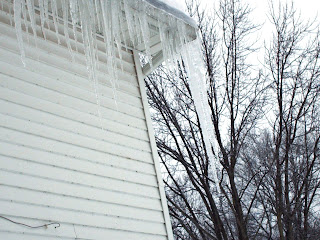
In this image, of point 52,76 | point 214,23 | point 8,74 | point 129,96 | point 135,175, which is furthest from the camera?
point 214,23

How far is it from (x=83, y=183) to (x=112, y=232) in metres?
0.44

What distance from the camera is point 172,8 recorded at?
11.6 feet

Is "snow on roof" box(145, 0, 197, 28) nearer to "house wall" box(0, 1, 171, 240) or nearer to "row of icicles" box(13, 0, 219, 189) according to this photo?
"row of icicles" box(13, 0, 219, 189)

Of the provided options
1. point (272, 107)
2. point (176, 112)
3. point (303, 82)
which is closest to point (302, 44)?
point (303, 82)

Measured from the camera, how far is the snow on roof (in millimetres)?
3326

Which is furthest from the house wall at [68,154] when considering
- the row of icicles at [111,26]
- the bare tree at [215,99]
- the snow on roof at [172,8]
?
the bare tree at [215,99]

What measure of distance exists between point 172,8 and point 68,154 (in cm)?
136

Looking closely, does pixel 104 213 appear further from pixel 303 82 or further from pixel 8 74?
pixel 303 82

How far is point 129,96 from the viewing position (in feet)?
14.3

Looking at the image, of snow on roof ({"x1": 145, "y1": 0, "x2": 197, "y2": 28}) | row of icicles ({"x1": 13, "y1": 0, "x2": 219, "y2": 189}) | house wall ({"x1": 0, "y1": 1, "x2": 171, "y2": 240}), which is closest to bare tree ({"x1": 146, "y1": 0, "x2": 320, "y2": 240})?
row of icicles ({"x1": 13, "y1": 0, "x2": 219, "y2": 189})

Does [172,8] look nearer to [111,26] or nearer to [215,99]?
[111,26]

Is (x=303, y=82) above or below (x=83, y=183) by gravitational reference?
above

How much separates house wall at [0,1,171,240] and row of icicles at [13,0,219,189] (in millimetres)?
162

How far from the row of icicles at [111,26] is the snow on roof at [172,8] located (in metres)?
0.04
